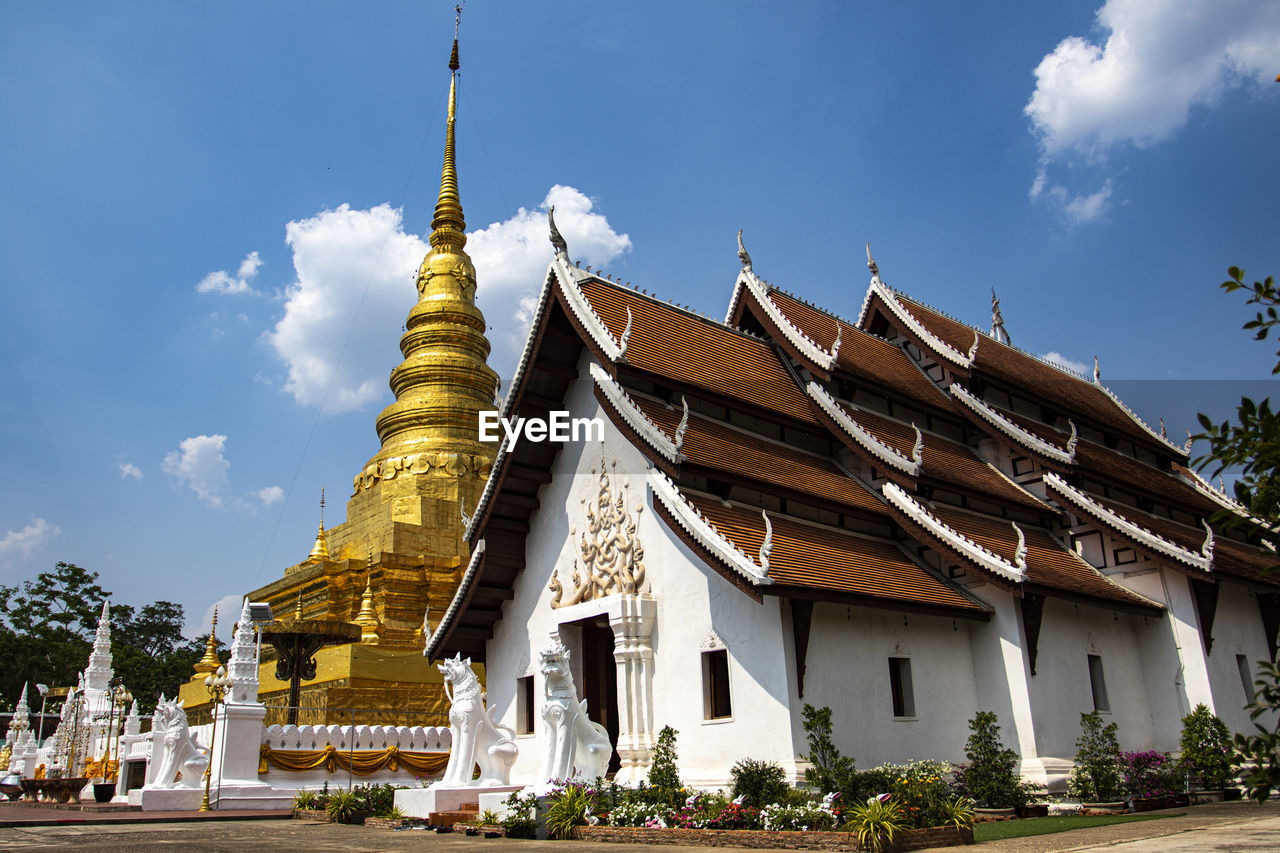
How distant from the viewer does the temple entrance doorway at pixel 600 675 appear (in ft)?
44.6

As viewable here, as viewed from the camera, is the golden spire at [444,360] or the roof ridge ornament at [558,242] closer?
the roof ridge ornament at [558,242]

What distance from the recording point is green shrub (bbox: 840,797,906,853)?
7.62 m

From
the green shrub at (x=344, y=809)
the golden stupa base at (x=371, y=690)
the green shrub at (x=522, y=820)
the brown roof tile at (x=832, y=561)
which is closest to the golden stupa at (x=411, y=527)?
the golden stupa base at (x=371, y=690)

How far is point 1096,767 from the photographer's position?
11.2 meters

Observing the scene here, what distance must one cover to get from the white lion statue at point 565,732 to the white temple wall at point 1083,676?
17.0 feet

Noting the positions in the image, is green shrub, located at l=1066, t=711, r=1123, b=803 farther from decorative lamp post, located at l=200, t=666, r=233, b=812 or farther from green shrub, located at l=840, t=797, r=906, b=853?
decorative lamp post, located at l=200, t=666, r=233, b=812

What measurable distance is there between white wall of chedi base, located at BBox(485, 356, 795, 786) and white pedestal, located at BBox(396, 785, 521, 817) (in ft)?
3.80

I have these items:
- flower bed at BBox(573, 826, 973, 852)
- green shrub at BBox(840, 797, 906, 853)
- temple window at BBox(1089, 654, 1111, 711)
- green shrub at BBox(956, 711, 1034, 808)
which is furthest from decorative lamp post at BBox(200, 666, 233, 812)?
temple window at BBox(1089, 654, 1111, 711)

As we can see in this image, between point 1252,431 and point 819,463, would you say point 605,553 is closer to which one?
point 819,463

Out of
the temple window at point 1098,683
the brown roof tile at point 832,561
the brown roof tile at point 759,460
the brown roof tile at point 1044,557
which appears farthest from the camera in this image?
the temple window at point 1098,683

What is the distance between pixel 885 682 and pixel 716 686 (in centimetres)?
196

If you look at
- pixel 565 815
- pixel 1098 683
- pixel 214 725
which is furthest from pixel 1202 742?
pixel 214 725

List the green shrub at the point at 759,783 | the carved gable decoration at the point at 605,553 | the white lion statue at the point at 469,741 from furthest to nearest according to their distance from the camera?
1. the carved gable decoration at the point at 605,553
2. the white lion statue at the point at 469,741
3. the green shrub at the point at 759,783

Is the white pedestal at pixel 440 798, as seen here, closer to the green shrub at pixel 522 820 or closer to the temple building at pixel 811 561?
the green shrub at pixel 522 820
